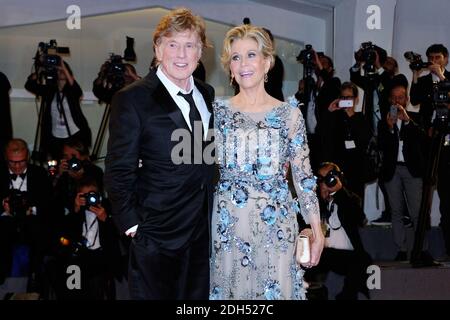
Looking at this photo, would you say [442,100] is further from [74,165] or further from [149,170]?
[149,170]

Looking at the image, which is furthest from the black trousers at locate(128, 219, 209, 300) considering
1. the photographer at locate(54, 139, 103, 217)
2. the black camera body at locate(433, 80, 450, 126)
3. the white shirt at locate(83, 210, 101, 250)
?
the black camera body at locate(433, 80, 450, 126)

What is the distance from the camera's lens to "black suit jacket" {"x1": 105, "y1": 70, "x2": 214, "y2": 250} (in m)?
2.72

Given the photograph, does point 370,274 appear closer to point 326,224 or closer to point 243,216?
point 326,224

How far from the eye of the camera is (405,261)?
Answer: 5.45 meters

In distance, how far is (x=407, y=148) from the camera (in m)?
5.68

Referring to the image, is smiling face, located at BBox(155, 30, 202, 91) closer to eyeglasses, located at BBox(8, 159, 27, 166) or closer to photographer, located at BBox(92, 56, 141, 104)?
eyeglasses, located at BBox(8, 159, 27, 166)

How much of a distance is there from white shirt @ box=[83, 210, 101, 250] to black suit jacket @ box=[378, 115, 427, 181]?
223cm

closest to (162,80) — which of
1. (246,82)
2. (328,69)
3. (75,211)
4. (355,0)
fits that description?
(246,82)

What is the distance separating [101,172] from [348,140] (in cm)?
184

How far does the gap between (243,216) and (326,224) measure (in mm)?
2124

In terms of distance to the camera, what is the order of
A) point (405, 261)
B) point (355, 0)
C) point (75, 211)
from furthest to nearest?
1. point (355, 0)
2. point (405, 261)
3. point (75, 211)

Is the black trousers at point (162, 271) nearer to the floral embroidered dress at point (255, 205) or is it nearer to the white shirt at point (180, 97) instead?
the floral embroidered dress at point (255, 205)

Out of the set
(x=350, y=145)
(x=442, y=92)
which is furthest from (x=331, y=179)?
(x=442, y=92)

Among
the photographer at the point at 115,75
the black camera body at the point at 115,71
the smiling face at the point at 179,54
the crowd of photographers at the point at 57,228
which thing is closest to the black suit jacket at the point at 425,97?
the photographer at the point at 115,75
